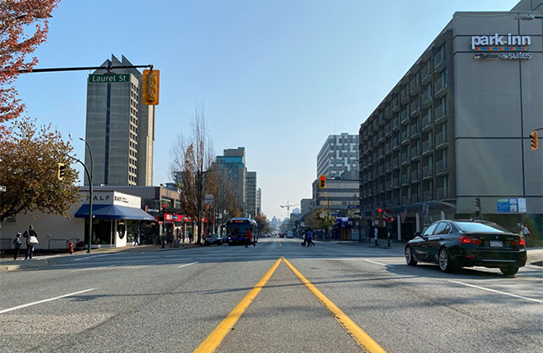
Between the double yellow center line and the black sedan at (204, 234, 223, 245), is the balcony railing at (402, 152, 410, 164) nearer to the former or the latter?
the black sedan at (204, 234, 223, 245)

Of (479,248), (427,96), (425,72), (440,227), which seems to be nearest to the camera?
(479,248)

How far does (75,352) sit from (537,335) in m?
5.51

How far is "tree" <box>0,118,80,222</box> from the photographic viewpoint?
103ft

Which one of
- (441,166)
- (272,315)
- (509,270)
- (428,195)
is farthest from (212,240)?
(272,315)

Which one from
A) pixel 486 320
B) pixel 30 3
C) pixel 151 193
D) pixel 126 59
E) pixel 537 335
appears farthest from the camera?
pixel 126 59

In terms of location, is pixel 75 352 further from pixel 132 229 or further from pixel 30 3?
pixel 132 229

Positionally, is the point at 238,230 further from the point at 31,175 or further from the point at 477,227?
the point at 477,227

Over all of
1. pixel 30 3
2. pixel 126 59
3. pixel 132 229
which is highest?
pixel 126 59

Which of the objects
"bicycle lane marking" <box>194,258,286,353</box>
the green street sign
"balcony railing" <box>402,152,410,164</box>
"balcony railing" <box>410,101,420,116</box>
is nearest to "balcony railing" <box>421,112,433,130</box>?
"balcony railing" <box>410,101,420,116</box>

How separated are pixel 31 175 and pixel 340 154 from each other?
14527 cm

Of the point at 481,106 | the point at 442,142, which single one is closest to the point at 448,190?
the point at 442,142

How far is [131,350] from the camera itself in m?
5.00

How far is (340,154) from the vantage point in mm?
170250

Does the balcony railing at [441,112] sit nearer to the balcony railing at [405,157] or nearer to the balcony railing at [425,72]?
the balcony railing at [425,72]
